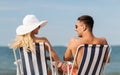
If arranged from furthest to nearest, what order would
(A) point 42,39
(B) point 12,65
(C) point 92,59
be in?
(B) point 12,65 → (A) point 42,39 → (C) point 92,59

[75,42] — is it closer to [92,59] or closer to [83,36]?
[83,36]

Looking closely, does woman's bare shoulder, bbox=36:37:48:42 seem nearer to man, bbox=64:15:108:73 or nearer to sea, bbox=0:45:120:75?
man, bbox=64:15:108:73

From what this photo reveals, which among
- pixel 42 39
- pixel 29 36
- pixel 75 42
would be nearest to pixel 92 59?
pixel 75 42

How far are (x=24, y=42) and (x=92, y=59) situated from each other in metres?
0.77

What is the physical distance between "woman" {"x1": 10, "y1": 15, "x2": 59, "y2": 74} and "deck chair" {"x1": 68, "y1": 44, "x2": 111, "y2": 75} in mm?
332

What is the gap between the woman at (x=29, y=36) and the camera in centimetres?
529

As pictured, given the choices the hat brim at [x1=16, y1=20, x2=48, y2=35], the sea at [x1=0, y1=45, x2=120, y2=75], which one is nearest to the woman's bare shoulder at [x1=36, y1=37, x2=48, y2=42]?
the hat brim at [x1=16, y1=20, x2=48, y2=35]

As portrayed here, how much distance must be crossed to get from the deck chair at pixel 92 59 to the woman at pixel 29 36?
13.1 inches

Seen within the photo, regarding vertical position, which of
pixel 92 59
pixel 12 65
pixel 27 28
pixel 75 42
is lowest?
pixel 12 65

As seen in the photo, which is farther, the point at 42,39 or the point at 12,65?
the point at 12,65

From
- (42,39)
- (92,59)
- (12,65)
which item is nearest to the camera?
(92,59)

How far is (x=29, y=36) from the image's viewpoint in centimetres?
539

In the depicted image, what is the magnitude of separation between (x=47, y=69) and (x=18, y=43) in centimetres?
43

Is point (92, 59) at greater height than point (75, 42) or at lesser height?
lesser
